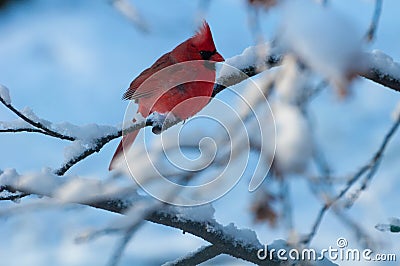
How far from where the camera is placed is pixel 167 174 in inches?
29.8

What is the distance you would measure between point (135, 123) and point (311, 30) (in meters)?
0.74

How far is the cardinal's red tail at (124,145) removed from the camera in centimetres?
109

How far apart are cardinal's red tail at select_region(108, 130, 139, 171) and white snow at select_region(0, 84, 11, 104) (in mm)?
216

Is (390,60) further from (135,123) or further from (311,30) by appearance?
(311,30)

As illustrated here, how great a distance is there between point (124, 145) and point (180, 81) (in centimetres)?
26

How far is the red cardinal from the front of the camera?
1226 millimetres

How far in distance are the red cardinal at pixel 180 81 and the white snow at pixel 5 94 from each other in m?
0.27

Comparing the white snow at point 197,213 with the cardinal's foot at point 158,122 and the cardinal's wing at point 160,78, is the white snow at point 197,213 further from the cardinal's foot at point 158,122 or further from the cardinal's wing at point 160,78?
the cardinal's wing at point 160,78

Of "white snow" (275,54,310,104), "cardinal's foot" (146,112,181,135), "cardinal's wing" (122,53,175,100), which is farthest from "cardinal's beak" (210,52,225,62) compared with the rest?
"white snow" (275,54,310,104)

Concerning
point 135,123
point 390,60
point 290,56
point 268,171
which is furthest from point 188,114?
point 290,56

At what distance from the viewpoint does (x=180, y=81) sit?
52.8 inches

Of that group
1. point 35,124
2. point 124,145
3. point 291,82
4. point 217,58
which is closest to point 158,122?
point 124,145

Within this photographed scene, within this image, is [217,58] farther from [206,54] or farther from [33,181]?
[33,181]

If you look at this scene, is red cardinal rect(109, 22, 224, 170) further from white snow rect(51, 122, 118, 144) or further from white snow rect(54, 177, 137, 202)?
white snow rect(54, 177, 137, 202)
